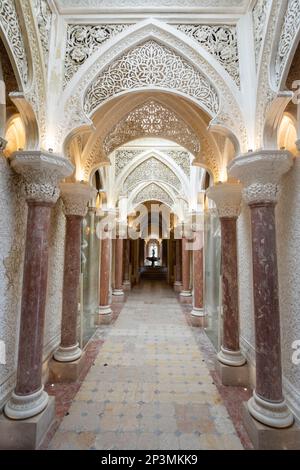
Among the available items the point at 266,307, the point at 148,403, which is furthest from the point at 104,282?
the point at 266,307

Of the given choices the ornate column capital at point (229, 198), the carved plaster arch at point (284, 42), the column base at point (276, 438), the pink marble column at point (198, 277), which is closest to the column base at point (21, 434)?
the column base at point (276, 438)

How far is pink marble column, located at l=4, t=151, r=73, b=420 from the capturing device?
2.36 meters

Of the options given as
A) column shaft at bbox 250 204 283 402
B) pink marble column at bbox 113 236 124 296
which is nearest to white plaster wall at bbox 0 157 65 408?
column shaft at bbox 250 204 283 402

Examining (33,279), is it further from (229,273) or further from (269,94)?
(269,94)

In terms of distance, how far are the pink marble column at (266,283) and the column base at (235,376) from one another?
0.93m

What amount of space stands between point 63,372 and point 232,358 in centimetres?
254

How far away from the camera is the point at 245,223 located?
143 inches

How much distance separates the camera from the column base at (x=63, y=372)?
339 cm

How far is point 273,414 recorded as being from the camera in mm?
2227

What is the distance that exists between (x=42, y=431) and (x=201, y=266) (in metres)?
4.85

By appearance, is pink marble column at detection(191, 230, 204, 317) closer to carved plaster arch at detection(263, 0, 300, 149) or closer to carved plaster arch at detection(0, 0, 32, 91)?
carved plaster arch at detection(263, 0, 300, 149)

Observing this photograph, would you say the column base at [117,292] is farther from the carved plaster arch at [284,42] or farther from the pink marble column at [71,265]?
the carved plaster arch at [284,42]

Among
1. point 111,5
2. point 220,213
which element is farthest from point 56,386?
point 111,5

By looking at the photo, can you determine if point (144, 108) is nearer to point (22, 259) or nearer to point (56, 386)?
point (22, 259)
